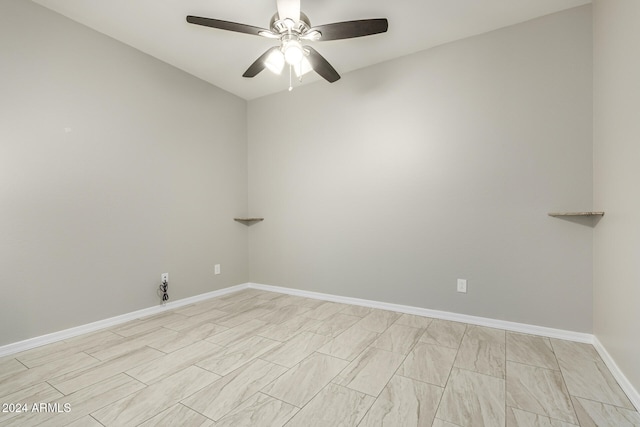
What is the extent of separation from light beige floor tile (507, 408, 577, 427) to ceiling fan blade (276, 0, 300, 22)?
98.3 inches

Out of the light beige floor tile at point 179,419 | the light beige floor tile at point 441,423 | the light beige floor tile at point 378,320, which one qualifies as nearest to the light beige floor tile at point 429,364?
the light beige floor tile at point 441,423

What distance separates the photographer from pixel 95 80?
2.50 meters

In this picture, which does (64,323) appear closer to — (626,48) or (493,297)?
(493,297)

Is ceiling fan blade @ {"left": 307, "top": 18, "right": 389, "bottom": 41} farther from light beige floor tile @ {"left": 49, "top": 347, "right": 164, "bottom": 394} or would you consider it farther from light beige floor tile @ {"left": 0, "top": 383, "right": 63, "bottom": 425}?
light beige floor tile @ {"left": 0, "top": 383, "right": 63, "bottom": 425}

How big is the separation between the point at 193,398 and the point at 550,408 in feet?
6.06

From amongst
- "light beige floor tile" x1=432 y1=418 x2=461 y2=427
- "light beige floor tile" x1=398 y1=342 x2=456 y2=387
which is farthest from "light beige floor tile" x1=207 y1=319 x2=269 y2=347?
"light beige floor tile" x1=432 y1=418 x2=461 y2=427

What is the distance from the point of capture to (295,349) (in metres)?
2.12

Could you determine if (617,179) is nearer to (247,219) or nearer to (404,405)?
(404,405)

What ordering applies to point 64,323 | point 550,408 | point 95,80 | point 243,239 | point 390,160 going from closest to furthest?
point 550,408 → point 64,323 → point 95,80 → point 390,160 → point 243,239

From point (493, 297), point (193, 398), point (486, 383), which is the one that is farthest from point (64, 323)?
point (493, 297)

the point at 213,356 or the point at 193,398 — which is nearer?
the point at 193,398

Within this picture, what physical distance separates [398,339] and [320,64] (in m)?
2.26

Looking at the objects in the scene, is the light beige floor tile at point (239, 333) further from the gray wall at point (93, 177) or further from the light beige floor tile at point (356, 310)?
the gray wall at point (93, 177)

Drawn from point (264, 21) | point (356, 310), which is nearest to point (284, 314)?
point (356, 310)
